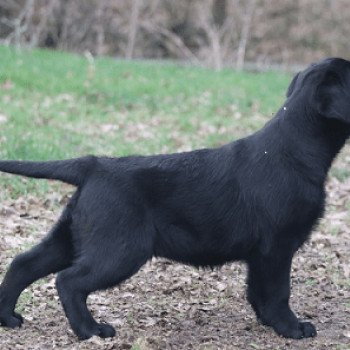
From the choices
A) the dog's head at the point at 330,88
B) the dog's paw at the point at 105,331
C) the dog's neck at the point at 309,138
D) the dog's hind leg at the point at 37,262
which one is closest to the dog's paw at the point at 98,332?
the dog's paw at the point at 105,331

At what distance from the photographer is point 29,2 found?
65.6 ft

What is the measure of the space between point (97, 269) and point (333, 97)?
1555mm

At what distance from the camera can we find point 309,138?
463cm

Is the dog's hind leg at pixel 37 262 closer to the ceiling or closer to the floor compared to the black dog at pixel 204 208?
closer to the floor

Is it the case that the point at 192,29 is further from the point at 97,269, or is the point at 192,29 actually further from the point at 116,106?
the point at 97,269

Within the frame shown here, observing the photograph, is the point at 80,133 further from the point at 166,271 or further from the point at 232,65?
the point at 232,65

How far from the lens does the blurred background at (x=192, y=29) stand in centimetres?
2086

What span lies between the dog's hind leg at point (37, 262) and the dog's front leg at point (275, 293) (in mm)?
1052

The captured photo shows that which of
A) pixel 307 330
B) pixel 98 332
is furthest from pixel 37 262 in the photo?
pixel 307 330

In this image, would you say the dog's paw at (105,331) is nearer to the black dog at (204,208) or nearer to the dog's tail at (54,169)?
the black dog at (204,208)

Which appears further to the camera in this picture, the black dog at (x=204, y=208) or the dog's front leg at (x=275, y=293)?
the dog's front leg at (x=275, y=293)

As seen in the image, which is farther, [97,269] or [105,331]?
[105,331]

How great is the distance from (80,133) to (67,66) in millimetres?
5426

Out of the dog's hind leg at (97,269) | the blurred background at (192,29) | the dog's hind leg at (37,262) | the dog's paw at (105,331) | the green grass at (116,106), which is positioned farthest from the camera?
the blurred background at (192,29)
